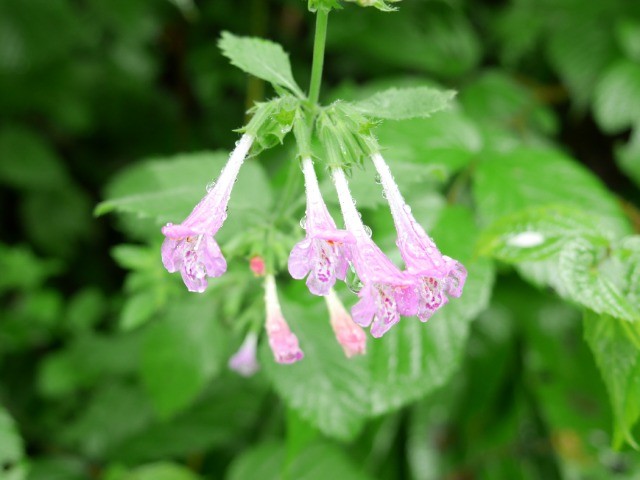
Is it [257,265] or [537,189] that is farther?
[537,189]

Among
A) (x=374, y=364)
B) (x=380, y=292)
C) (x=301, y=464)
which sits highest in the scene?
(x=380, y=292)

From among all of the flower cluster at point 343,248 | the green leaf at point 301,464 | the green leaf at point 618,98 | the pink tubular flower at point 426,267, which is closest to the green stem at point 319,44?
the flower cluster at point 343,248

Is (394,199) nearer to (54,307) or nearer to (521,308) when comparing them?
(521,308)

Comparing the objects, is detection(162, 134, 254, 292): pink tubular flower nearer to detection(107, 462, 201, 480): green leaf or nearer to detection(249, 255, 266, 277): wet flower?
detection(249, 255, 266, 277): wet flower

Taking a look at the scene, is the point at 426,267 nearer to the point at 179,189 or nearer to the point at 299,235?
the point at 299,235

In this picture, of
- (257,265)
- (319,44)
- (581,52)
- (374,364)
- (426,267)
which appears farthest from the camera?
(581,52)

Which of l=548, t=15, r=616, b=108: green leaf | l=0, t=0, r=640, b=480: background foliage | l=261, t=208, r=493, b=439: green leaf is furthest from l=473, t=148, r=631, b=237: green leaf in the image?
l=548, t=15, r=616, b=108: green leaf

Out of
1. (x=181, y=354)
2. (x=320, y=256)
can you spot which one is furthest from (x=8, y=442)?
(x=320, y=256)

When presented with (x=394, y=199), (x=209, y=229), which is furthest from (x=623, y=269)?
(x=209, y=229)
